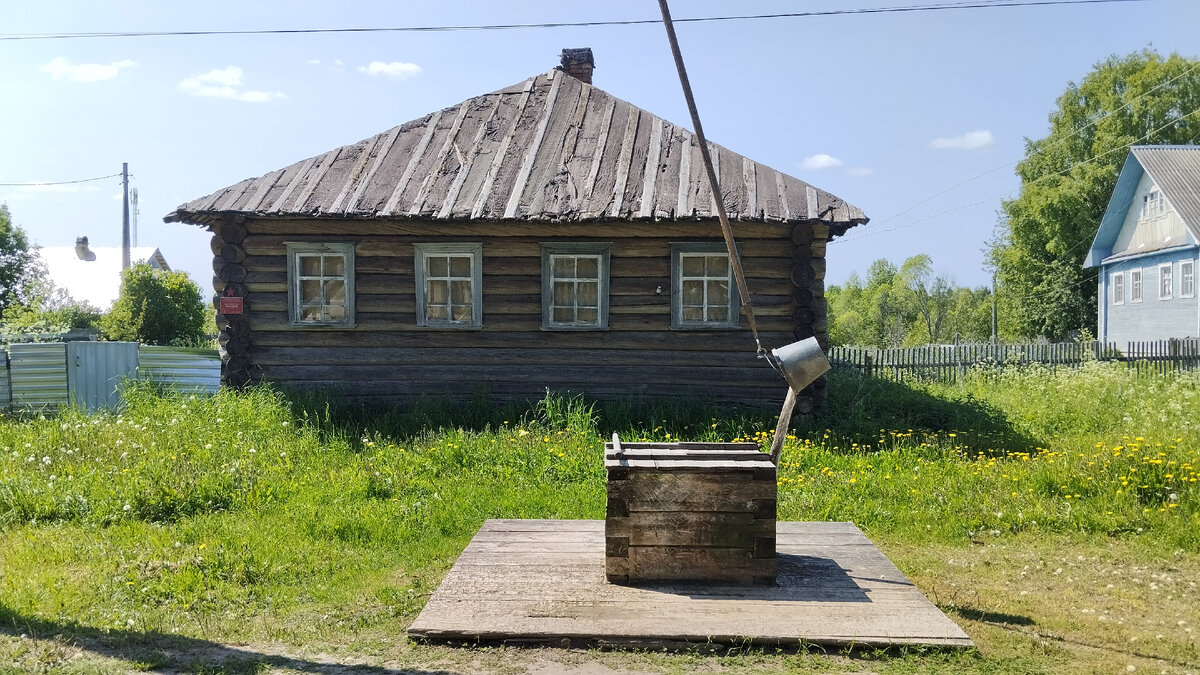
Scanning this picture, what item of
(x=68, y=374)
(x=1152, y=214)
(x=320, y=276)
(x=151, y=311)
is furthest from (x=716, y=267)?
(x=1152, y=214)

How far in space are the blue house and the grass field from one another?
18.1 m

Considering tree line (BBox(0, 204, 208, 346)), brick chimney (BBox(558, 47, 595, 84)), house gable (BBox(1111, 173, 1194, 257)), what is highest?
brick chimney (BBox(558, 47, 595, 84))

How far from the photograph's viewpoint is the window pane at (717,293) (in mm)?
11328

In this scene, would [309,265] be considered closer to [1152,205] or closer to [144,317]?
[144,317]

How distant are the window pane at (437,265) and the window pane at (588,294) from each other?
1.76 metres

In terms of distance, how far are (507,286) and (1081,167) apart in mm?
33315

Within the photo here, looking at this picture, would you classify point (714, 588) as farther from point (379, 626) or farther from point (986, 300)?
point (986, 300)

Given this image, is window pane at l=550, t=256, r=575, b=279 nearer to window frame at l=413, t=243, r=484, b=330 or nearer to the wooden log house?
the wooden log house

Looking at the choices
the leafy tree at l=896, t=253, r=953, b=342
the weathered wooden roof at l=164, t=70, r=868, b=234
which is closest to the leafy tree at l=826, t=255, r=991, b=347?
the leafy tree at l=896, t=253, r=953, b=342

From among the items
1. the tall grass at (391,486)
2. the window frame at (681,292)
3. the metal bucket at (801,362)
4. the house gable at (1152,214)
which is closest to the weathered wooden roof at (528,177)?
the window frame at (681,292)

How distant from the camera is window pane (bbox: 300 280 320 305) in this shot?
458 inches

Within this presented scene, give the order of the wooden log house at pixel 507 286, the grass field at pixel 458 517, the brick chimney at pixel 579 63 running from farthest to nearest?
the brick chimney at pixel 579 63 → the wooden log house at pixel 507 286 → the grass field at pixel 458 517

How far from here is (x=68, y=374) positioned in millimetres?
13414

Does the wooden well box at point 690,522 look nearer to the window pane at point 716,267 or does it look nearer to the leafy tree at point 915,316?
the window pane at point 716,267
